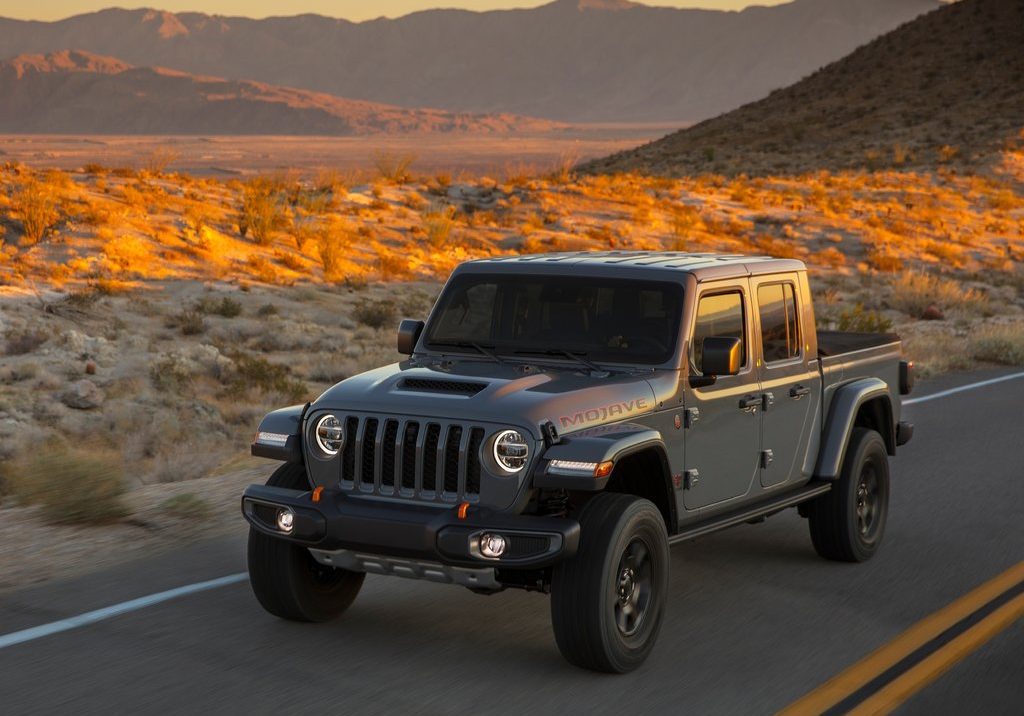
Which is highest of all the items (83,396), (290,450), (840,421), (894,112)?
(894,112)

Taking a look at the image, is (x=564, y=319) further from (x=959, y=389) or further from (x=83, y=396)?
(x=83, y=396)

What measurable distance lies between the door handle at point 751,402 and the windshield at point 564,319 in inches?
23.6

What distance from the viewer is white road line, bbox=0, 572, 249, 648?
6.70 meters

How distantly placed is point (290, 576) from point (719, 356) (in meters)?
2.24

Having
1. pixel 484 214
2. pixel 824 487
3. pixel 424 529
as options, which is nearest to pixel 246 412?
pixel 824 487

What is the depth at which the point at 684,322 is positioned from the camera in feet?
23.1

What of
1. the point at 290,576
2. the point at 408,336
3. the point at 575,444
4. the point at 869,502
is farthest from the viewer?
the point at 869,502

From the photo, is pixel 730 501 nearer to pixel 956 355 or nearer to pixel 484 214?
pixel 956 355

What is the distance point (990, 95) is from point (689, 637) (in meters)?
71.7

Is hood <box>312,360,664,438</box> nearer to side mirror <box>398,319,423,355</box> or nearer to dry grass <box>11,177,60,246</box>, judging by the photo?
side mirror <box>398,319,423,355</box>

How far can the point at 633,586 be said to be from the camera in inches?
248

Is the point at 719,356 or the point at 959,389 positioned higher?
the point at 719,356

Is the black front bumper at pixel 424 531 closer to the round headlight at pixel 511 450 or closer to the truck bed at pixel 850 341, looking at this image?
the round headlight at pixel 511 450

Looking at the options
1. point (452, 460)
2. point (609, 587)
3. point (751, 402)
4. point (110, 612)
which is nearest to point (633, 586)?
point (609, 587)
